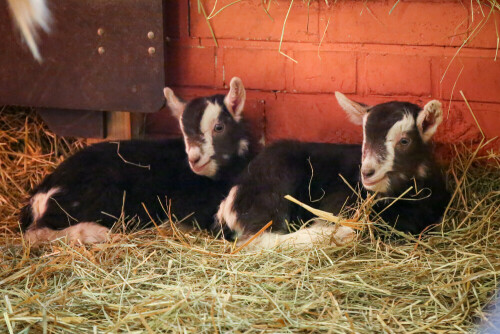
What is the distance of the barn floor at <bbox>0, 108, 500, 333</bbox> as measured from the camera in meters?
3.34

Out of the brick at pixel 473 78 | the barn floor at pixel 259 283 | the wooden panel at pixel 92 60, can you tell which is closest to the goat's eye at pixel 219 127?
the wooden panel at pixel 92 60

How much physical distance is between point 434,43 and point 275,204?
1.79 metres

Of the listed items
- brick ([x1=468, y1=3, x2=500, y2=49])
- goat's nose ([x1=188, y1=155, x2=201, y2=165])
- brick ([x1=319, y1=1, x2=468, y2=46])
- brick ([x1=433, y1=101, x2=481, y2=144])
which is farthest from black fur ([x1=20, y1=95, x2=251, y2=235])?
brick ([x1=468, y1=3, x2=500, y2=49])

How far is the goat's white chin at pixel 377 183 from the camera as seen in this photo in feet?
14.3

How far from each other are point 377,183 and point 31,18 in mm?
3147

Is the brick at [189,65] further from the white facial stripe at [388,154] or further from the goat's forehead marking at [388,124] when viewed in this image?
the white facial stripe at [388,154]

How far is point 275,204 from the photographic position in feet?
15.3

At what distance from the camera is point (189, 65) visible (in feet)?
19.4

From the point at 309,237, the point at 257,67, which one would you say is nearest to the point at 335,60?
the point at 257,67

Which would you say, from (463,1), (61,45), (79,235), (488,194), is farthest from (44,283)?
(463,1)

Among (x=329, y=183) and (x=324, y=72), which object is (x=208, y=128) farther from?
(x=324, y=72)

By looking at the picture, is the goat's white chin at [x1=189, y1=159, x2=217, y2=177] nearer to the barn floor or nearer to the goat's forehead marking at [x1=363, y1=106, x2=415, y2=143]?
the barn floor

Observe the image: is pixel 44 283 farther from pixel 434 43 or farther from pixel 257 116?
pixel 434 43

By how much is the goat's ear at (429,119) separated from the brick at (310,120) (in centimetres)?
105
